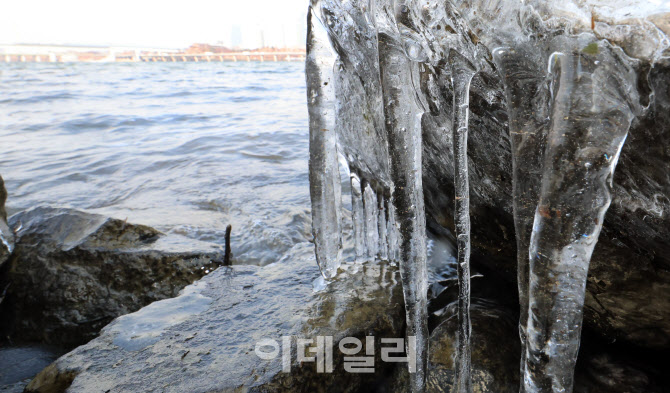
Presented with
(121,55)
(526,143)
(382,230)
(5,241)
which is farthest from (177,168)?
(121,55)

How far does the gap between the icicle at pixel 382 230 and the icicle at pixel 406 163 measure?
85 cm

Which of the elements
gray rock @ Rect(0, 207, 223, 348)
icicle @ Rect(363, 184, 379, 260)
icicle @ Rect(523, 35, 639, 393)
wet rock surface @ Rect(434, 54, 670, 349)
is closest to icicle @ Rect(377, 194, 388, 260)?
icicle @ Rect(363, 184, 379, 260)

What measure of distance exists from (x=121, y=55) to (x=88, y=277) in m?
85.8

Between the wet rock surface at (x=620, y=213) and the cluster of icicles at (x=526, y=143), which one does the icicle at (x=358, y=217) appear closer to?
the wet rock surface at (x=620, y=213)

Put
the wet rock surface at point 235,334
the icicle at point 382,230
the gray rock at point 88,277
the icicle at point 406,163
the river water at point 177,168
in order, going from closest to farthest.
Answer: the icicle at point 406,163
the wet rock surface at point 235,334
the icicle at point 382,230
the gray rock at point 88,277
the river water at point 177,168

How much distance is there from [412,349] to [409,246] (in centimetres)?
53

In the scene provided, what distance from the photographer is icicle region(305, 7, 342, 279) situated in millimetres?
2049

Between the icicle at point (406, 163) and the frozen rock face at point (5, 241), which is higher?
the icicle at point (406, 163)

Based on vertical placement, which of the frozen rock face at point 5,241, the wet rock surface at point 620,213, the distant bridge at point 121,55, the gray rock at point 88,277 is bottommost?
the gray rock at point 88,277

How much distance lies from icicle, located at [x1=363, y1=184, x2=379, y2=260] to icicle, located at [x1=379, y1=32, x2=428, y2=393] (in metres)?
0.90

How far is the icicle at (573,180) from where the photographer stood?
1.08 meters

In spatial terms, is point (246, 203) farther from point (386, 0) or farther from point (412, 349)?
point (386, 0)

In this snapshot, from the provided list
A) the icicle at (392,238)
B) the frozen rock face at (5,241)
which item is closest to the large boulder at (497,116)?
the icicle at (392,238)

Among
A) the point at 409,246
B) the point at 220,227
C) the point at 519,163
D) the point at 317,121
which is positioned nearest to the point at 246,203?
the point at 220,227
